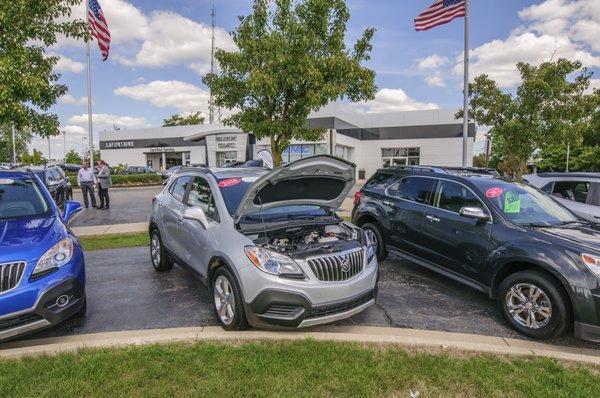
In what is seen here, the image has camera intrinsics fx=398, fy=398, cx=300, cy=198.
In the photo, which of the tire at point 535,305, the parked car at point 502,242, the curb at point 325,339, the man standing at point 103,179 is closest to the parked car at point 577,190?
the parked car at point 502,242

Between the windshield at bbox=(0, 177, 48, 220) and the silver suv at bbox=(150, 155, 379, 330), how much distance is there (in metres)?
1.69

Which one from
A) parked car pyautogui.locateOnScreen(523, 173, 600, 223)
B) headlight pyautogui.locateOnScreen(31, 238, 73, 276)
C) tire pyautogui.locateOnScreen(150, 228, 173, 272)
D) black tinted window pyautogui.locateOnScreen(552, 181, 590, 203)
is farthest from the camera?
black tinted window pyautogui.locateOnScreen(552, 181, 590, 203)

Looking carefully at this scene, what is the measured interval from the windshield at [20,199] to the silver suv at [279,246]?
169 cm

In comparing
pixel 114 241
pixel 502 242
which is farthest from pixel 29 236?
pixel 114 241

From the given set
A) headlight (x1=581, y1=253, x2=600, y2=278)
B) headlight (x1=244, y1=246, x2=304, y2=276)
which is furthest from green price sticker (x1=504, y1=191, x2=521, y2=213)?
headlight (x1=244, y1=246, x2=304, y2=276)

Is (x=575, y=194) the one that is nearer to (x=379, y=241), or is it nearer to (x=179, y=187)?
(x=379, y=241)

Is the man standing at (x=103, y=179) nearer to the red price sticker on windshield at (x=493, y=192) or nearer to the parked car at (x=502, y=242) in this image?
the parked car at (x=502, y=242)

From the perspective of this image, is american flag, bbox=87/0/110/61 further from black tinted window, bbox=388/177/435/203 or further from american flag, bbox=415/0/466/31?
black tinted window, bbox=388/177/435/203

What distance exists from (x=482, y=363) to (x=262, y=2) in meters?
11.0

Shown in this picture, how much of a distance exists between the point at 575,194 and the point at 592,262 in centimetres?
516

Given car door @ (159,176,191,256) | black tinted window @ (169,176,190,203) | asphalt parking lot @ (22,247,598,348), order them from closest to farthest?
asphalt parking lot @ (22,247,598,348) < car door @ (159,176,191,256) < black tinted window @ (169,176,190,203)

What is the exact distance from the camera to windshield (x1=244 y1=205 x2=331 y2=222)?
179 inches

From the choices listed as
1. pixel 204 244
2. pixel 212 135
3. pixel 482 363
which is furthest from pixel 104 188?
pixel 212 135

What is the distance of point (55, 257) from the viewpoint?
3904mm
